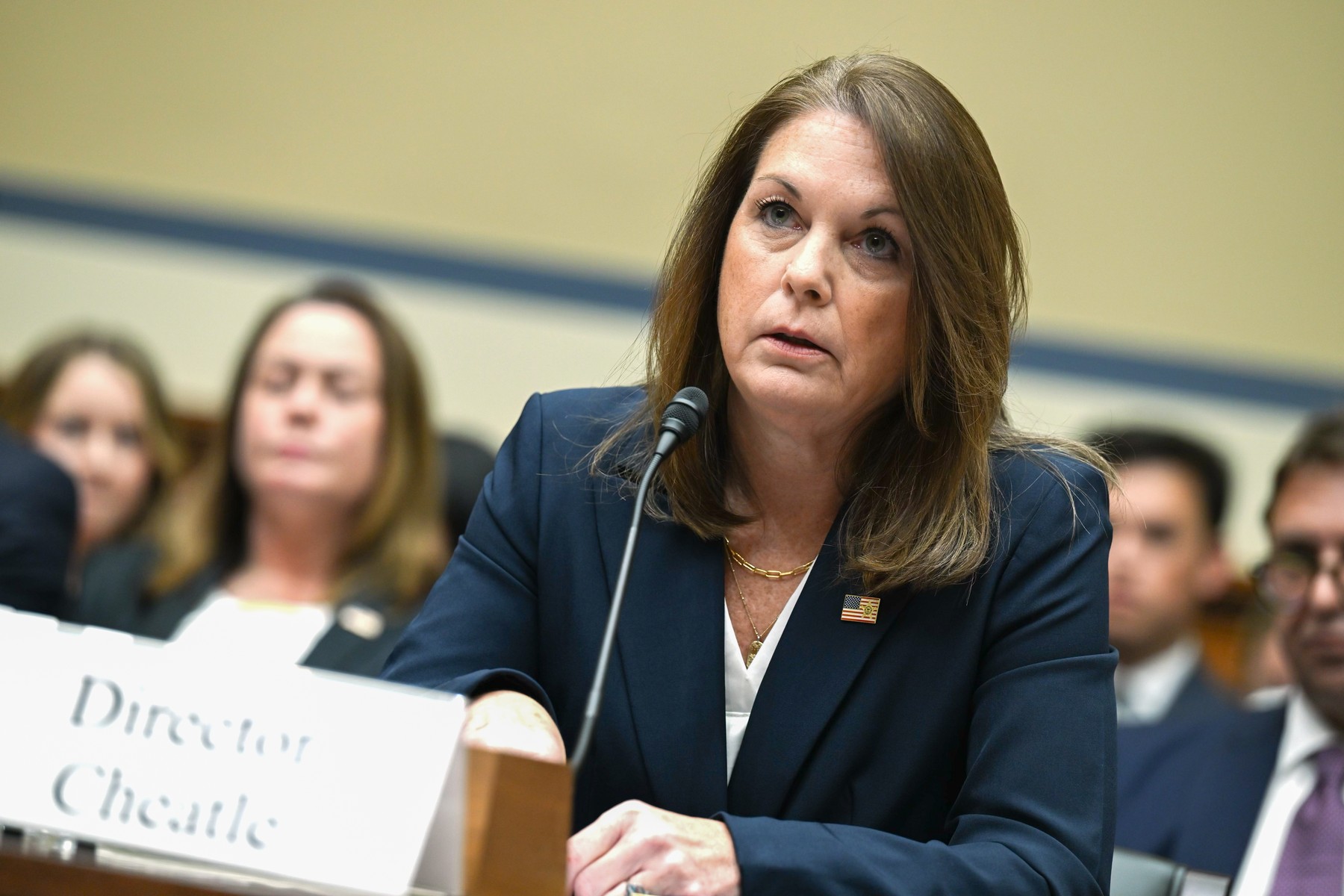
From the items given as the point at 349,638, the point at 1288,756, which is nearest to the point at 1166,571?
the point at 1288,756

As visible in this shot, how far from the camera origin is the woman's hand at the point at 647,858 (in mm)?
1328

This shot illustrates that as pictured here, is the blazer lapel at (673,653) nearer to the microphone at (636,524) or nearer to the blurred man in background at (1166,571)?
the microphone at (636,524)

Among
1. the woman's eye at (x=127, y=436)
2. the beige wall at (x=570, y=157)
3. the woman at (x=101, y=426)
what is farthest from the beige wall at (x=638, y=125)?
the woman's eye at (x=127, y=436)

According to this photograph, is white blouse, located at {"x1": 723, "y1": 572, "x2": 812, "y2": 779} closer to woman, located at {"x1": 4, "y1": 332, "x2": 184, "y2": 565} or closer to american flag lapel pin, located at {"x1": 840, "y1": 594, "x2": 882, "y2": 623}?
american flag lapel pin, located at {"x1": 840, "y1": 594, "x2": 882, "y2": 623}

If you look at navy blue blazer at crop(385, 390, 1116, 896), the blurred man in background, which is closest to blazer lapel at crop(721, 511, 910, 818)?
navy blue blazer at crop(385, 390, 1116, 896)

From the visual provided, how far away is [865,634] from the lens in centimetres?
174

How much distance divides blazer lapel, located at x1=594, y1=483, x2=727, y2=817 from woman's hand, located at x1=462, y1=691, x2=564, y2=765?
0.54 feet

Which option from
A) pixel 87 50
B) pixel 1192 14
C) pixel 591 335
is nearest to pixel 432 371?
pixel 591 335

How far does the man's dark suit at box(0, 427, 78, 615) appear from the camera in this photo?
300 centimetres

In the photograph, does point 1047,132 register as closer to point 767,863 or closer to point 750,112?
point 750,112

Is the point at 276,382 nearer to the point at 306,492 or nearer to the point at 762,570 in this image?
the point at 306,492

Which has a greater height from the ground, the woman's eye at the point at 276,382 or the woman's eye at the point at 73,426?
the woman's eye at the point at 276,382

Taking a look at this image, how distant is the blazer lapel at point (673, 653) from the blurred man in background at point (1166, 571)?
2.54 metres

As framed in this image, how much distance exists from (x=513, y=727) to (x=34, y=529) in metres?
1.96
